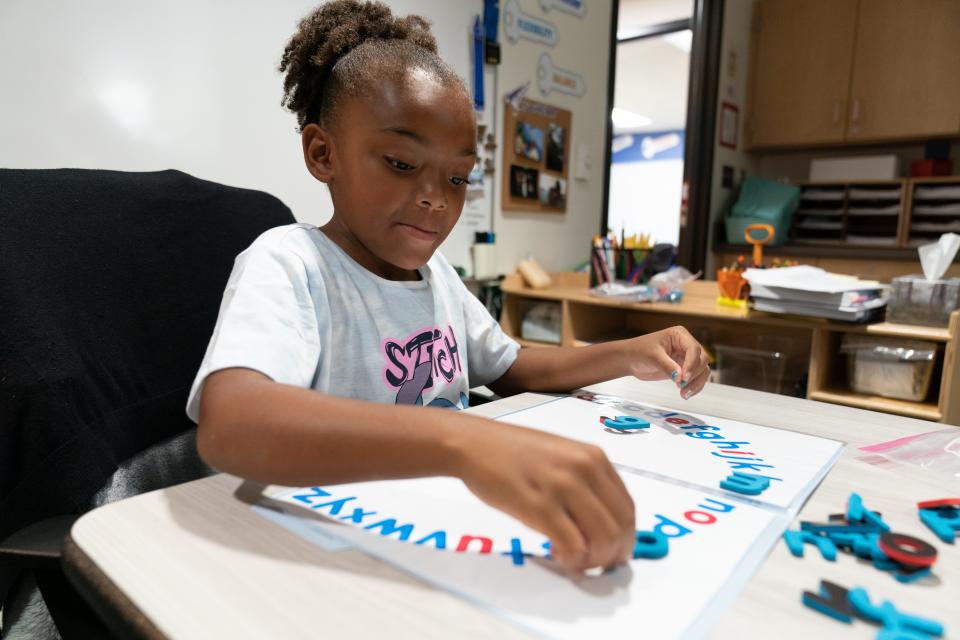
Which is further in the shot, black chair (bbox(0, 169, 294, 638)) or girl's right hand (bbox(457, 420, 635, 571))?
black chair (bbox(0, 169, 294, 638))

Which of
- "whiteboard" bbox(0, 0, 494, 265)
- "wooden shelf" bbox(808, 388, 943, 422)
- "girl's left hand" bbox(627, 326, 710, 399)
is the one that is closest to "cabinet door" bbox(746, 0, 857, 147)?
"wooden shelf" bbox(808, 388, 943, 422)

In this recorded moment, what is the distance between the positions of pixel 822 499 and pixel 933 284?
4.02ft

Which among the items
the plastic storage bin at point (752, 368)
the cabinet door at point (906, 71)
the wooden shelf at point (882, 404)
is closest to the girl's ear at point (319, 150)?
the wooden shelf at point (882, 404)

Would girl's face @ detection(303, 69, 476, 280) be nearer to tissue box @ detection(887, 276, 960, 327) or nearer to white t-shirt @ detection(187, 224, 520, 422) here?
white t-shirt @ detection(187, 224, 520, 422)

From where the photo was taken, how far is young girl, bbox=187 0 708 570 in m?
0.34

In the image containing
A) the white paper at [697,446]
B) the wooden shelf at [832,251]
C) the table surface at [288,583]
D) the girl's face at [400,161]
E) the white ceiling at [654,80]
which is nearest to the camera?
the table surface at [288,583]

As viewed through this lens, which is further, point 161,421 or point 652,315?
point 652,315

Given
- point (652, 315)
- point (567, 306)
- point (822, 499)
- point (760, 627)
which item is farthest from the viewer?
point (652, 315)

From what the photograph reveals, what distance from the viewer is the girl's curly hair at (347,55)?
661 mm

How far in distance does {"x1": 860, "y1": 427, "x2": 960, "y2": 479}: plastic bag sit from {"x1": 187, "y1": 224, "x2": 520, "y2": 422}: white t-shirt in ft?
1.50

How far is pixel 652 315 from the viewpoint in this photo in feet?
6.89

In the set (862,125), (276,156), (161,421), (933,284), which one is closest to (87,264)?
(161,421)

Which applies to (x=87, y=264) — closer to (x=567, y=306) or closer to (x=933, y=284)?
(x=567, y=306)

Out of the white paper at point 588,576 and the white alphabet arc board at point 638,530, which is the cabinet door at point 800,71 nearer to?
the white alphabet arc board at point 638,530
